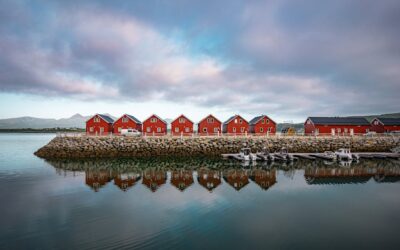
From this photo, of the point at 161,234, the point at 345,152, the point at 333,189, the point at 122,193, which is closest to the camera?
the point at 161,234

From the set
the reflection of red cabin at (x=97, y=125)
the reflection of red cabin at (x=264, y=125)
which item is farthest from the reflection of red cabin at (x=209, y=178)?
the reflection of red cabin at (x=97, y=125)

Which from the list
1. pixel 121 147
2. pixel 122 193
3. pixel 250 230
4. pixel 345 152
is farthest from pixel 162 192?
pixel 345 152

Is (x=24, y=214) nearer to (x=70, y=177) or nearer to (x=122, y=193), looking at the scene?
(x=122, y=193)

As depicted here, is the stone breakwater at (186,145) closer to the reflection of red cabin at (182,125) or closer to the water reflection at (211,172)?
the water reflection at (211,172)

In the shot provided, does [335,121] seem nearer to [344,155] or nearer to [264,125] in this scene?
[264,125]

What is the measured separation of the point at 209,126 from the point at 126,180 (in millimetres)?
33883

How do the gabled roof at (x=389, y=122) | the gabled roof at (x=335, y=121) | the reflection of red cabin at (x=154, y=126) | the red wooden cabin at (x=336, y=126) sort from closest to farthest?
1. the reflection of red cabin at (x=154, y=126)
2. the red wooden cabin at (x=336, y=126)
3. the gabled roof at (x=335, y=121)
4. the gabled roof at (x=389, y=122)

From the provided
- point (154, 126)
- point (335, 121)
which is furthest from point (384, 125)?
point (154, 126)

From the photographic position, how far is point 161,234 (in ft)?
46.5

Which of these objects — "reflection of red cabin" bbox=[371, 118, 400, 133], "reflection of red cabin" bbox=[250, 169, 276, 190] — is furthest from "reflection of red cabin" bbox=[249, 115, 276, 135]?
"reflection of red cabin" bbox=[371, 118, 400, 133]

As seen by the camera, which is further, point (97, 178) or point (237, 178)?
point (237, 178)

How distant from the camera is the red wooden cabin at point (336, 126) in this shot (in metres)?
64.5

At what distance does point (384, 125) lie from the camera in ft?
225

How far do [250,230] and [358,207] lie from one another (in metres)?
11.0
